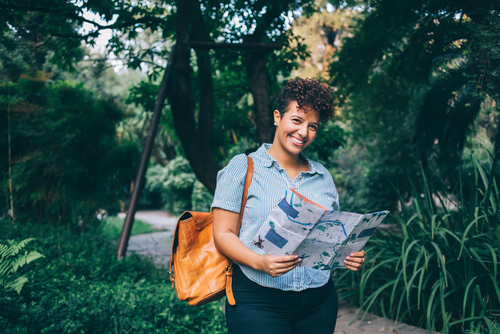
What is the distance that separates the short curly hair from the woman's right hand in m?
0.64

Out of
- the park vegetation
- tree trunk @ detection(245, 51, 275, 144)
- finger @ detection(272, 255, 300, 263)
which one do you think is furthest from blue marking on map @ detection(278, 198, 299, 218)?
tree trunk @ detection(245, 51, 275, 144)

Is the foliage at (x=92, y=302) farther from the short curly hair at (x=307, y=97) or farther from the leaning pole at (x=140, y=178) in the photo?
the short curly hair at (x=307, y=97)

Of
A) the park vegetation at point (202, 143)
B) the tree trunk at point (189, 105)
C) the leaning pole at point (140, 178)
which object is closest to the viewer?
the park vegetation at point (202, 143)

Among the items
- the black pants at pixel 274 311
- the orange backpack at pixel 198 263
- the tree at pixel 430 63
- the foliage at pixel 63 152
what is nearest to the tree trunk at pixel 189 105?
the foliage at pixel 63 152

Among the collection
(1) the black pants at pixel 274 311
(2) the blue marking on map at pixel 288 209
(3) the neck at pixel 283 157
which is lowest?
(1) the black pants at pixel 274 311

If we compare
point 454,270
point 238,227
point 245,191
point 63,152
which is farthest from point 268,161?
point 63,152

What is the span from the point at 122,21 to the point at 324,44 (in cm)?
894

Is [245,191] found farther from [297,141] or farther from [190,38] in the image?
[190,38]

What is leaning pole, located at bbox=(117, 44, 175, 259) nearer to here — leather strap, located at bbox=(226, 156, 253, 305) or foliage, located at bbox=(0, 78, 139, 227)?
foliage, located at bbox=(0, 78, 139, 227)

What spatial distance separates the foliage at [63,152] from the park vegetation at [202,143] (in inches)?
0.9

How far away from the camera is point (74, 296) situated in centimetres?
290

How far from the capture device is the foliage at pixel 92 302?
237 centimetres

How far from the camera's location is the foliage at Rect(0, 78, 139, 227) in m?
4.74

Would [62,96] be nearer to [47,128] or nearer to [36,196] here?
[47,128]
